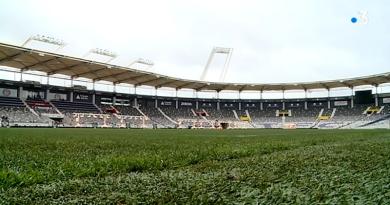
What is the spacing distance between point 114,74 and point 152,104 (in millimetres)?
17345

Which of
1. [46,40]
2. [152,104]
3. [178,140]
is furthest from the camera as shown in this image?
[152,104]

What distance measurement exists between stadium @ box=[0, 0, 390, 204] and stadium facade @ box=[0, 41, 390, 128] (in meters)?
0.23

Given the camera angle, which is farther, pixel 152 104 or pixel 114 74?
pixel 152 104

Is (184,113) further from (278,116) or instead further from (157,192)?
(157,192)

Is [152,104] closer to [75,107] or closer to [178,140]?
[75,107]

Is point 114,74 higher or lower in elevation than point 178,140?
higher

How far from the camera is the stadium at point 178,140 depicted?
2697 millimetres

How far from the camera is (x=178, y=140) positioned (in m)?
14.5

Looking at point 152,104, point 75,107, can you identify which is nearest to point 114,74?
point 75,107

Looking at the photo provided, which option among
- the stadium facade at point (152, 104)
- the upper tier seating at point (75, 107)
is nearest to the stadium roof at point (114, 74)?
the stadium facade at point (152, 104)

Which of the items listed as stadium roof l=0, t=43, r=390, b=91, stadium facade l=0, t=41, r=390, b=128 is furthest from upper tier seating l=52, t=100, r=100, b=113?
stadium roof l=0, t=43, r=390, b=91

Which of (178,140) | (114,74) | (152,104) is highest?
(114,74)

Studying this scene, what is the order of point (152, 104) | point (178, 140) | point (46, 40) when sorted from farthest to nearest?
point (152, 104) < point (46, 40) < point (178, 140)

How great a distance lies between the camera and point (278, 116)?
79.5 metres
